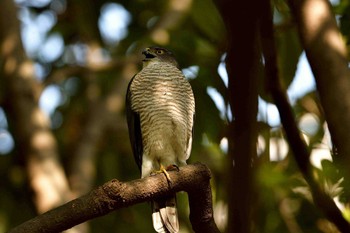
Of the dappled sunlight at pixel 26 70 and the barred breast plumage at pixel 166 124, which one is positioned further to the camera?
the dappled sunlight at pixel 26 70

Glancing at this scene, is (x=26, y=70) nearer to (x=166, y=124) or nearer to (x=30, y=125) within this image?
(x=30, y=125)

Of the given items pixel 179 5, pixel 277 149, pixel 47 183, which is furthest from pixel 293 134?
pixel 179 5

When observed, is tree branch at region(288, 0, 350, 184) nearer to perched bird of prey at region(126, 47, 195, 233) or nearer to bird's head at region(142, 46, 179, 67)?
perched bird of prey at region(126, 47, 195, 233)

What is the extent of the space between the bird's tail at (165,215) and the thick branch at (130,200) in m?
0.92

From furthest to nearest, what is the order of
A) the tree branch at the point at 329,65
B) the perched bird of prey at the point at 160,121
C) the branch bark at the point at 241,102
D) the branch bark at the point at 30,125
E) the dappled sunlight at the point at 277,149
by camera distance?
the branch bark at the point at 30,125, the perched bird of prey at the point at 160,121, the dappled sunlight at the point at 277,149, the tree branch at the point at 329,65, the branch bark at the point at 241,102

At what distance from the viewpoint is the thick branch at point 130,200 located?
227 cm

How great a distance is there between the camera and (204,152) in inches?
207

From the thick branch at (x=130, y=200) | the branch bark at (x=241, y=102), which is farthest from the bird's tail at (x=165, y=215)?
the branch bark at (x=241, y=102)

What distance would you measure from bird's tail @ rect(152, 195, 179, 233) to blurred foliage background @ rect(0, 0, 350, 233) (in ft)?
0.94

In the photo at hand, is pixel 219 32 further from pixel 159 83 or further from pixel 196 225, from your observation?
pixel 196 225

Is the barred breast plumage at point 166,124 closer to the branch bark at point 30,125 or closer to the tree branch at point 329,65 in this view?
the branch bark at point 30,125

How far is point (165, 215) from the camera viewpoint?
362 centimetres

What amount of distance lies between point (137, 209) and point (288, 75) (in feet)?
7.28

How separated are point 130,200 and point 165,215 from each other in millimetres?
1196
